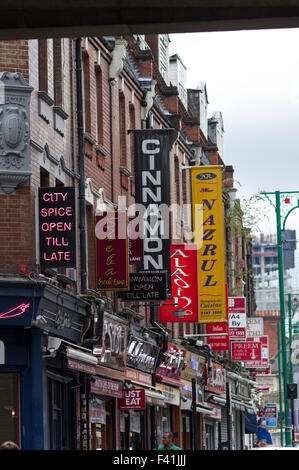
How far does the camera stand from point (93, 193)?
28.5 m

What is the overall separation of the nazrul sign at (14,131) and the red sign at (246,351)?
104 ft

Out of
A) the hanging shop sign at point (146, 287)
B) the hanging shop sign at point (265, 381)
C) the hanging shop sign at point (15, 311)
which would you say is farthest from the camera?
the hanging shop sign at point (265, 381)

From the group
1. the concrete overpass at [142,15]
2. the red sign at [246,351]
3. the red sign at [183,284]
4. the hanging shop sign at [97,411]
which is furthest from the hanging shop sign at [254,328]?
the concrete overpass at [142,15]

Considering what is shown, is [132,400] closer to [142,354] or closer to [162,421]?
[142,354]

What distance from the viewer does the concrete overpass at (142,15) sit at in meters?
11.8

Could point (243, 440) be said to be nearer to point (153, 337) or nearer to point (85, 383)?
point (153, 337)

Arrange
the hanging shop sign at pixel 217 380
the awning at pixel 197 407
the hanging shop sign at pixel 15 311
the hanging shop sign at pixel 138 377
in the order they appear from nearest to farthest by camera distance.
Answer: the hanging shop sign at pixel 15 311, the hanging shop sign at pixel 138 377, the awning at pixel 197 407, the hanging shop sign at pixel 217 380

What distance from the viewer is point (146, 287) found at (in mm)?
29094

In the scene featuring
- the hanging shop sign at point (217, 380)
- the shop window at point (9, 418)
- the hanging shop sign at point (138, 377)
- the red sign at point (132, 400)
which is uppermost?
the hanging shop sign at point (217, 380)

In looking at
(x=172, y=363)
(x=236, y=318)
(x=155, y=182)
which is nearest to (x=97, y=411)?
(x=155, y=182)

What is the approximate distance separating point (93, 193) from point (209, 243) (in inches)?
415

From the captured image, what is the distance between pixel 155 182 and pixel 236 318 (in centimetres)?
1881

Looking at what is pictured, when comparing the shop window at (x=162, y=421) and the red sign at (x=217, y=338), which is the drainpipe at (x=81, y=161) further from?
the red sign at (x=217, y=338)

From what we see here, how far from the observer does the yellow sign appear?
37125 millimetres
